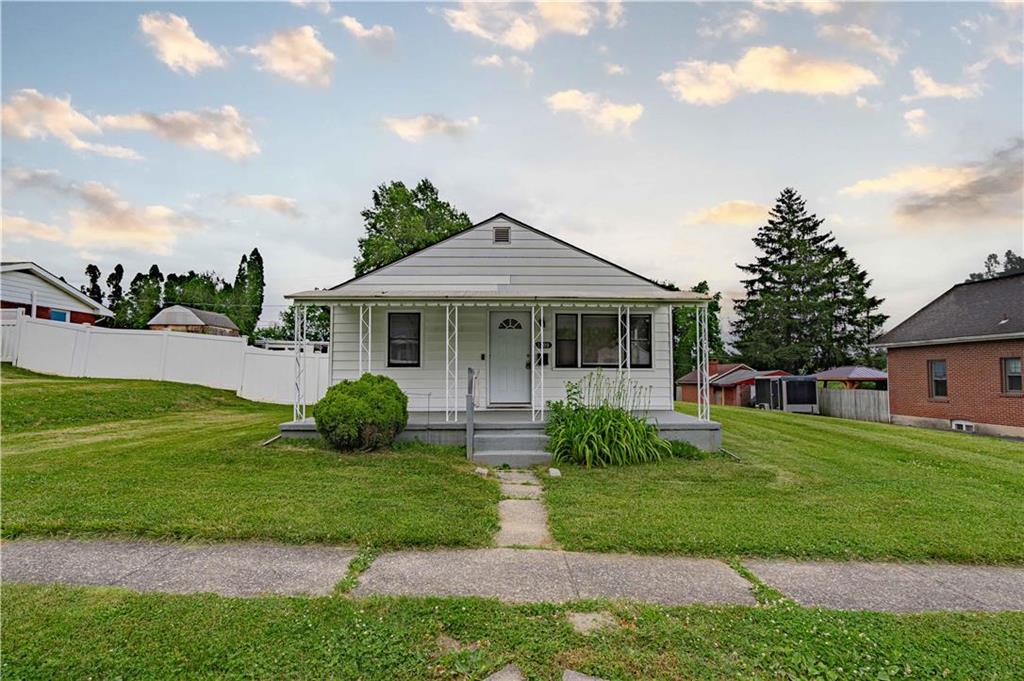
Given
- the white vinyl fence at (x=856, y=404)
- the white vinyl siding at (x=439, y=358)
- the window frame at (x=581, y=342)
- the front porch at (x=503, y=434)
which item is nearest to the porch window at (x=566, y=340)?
the window frame at (x=581, y=342)

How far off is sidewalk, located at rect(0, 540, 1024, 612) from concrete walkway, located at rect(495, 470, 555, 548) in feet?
1.03

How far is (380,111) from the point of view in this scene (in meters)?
12.2

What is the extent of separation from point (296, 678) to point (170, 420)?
11354 millimetres

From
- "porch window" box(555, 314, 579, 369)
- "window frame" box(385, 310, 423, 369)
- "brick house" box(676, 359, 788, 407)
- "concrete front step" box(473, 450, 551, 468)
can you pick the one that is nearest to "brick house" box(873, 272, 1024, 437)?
"brick house" box(676, 359, 788, 407)

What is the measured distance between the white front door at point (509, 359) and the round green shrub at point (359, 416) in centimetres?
267

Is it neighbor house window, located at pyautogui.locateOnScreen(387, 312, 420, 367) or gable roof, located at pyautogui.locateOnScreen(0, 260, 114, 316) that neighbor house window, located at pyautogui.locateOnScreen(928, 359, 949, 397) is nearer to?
neighbor house window, located at pyautogui.locateOnScreen(387, 312, 420, 367)

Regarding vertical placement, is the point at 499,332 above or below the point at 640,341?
above

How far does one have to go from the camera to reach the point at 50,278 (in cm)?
2083

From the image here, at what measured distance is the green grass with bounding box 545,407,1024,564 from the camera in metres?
4.21

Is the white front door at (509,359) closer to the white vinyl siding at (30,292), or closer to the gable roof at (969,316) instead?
the gable roof at (969,316)

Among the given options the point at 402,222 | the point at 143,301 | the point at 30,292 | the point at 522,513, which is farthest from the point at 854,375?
the point at 143,301

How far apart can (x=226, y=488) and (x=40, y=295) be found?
880 inches

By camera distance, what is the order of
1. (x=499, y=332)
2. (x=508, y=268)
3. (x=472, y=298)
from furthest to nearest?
(x=508, y=268) < (x=499, y=332) < (x=472, y=298)

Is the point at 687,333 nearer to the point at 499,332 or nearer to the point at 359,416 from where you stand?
the point at 499,332
